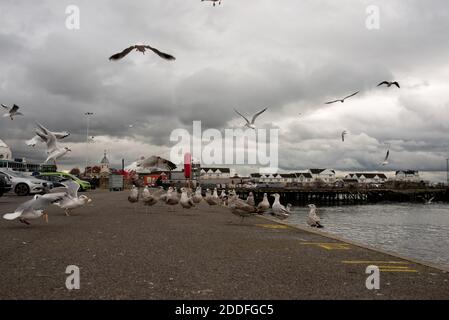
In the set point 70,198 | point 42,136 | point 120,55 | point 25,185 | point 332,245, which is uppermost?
point 120,55

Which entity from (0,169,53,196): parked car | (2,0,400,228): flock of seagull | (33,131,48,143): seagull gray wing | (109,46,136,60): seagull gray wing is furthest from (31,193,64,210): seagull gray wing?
(0,169,53,196): parked car

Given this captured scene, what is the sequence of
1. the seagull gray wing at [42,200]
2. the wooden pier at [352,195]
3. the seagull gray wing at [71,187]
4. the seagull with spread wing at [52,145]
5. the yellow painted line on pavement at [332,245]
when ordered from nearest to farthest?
the yellow painted line on pavement at [332,245], the seagull gray wing at [42,200], the seagull gray wing at [71,187], the seagull with spread wing at [52,145], the wooden pier at [352,195]

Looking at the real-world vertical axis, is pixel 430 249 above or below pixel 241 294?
below

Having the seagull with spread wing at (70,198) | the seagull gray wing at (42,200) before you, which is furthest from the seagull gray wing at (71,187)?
the seagull gray wing at (42,200)

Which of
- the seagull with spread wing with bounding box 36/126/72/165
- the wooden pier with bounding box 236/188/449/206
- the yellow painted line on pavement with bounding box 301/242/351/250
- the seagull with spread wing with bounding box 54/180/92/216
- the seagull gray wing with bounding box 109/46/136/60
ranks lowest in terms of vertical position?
the wooden pier with bounding box 236/188/449/206

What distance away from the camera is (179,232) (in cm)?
1229

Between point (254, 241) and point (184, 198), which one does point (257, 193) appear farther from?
point (254, 241)

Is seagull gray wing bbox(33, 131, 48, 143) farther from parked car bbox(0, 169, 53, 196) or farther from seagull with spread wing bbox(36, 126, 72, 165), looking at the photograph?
parked car bbox(0, 169, 53, 196)

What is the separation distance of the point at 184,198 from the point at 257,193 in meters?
71.8

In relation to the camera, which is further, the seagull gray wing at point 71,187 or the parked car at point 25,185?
the parked car at point 25,185

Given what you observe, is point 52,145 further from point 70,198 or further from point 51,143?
point 70,198

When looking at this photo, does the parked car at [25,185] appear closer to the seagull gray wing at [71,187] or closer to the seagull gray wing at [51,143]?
Answer: the seagull gray wing at [51,143]

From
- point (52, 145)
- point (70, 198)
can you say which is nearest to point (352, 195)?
point (52, 145)
